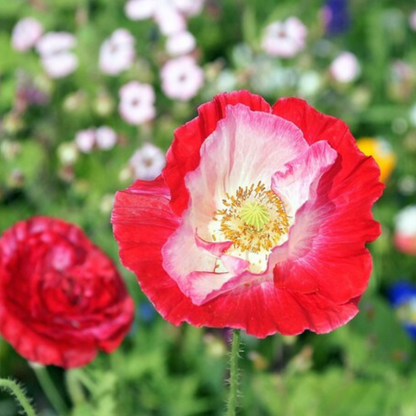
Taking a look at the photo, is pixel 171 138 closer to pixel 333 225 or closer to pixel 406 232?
pixel 406 232

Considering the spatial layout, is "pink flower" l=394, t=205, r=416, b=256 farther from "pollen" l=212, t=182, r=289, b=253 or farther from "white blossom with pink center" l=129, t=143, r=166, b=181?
"pollen" l=212, t=182, r=289, b=253

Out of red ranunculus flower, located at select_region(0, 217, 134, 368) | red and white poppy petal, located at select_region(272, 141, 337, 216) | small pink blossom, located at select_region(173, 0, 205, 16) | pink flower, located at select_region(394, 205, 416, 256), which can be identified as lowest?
pink flower, located at select_region(394, 205, 416, 256)

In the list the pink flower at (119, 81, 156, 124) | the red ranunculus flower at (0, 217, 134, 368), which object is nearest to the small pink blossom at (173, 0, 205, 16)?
the pink flower at (119, 81, 156, 124)

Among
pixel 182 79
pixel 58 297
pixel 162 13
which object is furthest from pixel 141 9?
pixel 58 297

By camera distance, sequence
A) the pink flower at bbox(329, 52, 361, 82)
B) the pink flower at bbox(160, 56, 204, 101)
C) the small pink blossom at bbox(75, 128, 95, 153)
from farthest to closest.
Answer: the pink flower at bbox(329, 52, 361, 82) → the pink flower at bbox(160, 56, 204, 101) → the small pink blossom at bbox(75, 128, 95, 153)

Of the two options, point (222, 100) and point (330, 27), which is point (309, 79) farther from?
point (222, 100)

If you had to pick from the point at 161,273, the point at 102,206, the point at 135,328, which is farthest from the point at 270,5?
the point at 161,273

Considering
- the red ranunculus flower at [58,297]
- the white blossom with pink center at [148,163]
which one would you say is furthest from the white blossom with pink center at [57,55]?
the red ranunculus flower at [58,297]
